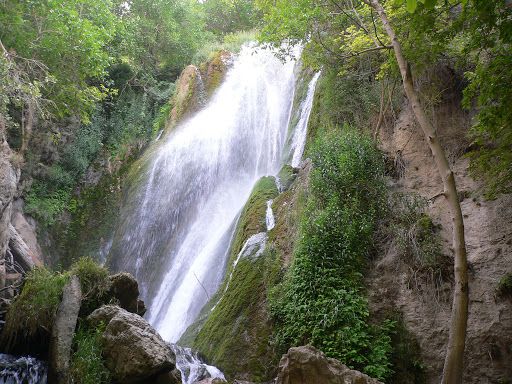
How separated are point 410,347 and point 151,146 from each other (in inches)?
622

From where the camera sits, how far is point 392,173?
31.7 ft

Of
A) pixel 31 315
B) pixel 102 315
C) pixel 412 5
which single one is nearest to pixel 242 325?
pixel 102 315

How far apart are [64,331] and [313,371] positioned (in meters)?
4.34

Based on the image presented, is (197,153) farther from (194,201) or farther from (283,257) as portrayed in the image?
(283,257)

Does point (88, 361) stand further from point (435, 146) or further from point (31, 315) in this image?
point (435, 146)

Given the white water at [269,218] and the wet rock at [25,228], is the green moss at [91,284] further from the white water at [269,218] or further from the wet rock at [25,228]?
the wet rock at [25,228]

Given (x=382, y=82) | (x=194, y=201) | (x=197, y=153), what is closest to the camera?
(x=382, y=82)

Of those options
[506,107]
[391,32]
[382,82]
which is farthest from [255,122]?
[506,107]

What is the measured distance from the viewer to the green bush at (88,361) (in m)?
6.78

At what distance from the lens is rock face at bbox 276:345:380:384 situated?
583 centimetres

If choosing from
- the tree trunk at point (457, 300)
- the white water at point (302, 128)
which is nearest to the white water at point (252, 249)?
the white water at point (302, 128)

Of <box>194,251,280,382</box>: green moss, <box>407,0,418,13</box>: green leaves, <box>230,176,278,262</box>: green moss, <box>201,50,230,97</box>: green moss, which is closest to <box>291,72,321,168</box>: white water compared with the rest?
<box>230,176,278,262</box>: green moss

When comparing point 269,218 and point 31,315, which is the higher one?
point 269,218

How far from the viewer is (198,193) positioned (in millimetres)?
16031
